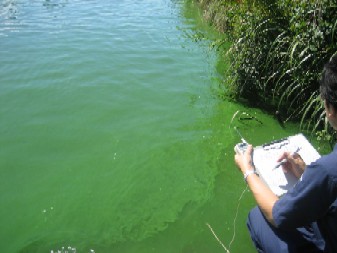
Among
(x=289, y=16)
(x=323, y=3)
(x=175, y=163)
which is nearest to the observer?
(x=323, y=3)

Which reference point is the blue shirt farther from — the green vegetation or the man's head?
the green vegetation

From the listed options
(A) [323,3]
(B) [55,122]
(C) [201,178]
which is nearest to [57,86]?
(B) [55,122]

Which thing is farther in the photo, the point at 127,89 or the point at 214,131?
the point at 127,89

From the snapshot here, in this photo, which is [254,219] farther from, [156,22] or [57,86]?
[156,22]

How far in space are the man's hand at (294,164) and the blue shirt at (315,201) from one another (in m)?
0.35

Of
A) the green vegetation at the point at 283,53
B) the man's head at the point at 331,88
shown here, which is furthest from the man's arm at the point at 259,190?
the green vegetation at the point at 283,53

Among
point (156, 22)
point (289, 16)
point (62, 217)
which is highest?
point (289, 16)

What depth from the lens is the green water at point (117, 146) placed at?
2439 mm

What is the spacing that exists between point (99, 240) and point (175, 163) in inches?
38.8

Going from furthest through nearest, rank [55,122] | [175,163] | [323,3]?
[55,122]
[175,163]
[323,3]

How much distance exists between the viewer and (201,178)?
288cm

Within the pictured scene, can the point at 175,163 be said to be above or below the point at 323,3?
below

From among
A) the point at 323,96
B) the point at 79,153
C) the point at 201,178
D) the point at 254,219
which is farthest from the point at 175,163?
the point at 323,96

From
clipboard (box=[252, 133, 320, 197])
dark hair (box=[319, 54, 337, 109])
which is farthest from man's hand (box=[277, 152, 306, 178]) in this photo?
dark hair (box=[319, 54, 337, 109])
